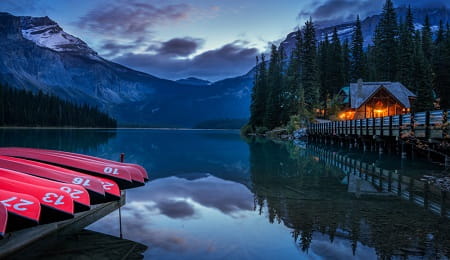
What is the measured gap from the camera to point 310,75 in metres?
57.6

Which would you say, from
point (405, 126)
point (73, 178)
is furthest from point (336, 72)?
point (73, 178)

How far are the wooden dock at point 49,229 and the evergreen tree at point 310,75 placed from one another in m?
50.9

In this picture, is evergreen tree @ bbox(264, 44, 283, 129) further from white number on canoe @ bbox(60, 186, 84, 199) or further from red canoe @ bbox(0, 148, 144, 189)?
white number on canoe @ bbox(60, 186, 84, 199)

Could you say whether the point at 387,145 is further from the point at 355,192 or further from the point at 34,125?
the point at 34,125

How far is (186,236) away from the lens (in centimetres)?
666

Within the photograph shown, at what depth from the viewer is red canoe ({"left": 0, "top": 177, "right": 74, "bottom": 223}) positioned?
5414 millimetres

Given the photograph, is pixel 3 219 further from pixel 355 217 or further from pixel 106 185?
pixel 355 217

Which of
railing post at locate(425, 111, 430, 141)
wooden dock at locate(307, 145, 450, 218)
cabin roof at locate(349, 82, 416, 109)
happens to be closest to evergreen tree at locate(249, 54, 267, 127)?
cabin roof at locate(349, 82, 416, 109)

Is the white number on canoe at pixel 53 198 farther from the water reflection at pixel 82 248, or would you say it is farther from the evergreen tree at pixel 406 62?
the evergreen tree at pixel 406 62

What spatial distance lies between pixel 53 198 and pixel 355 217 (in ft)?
18.7

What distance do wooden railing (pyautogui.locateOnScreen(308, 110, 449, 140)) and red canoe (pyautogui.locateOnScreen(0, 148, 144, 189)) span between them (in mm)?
11992

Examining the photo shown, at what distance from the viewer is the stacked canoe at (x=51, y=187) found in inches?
193

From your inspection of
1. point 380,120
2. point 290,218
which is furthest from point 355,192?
point 380,120

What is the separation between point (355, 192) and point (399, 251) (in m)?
4.98
